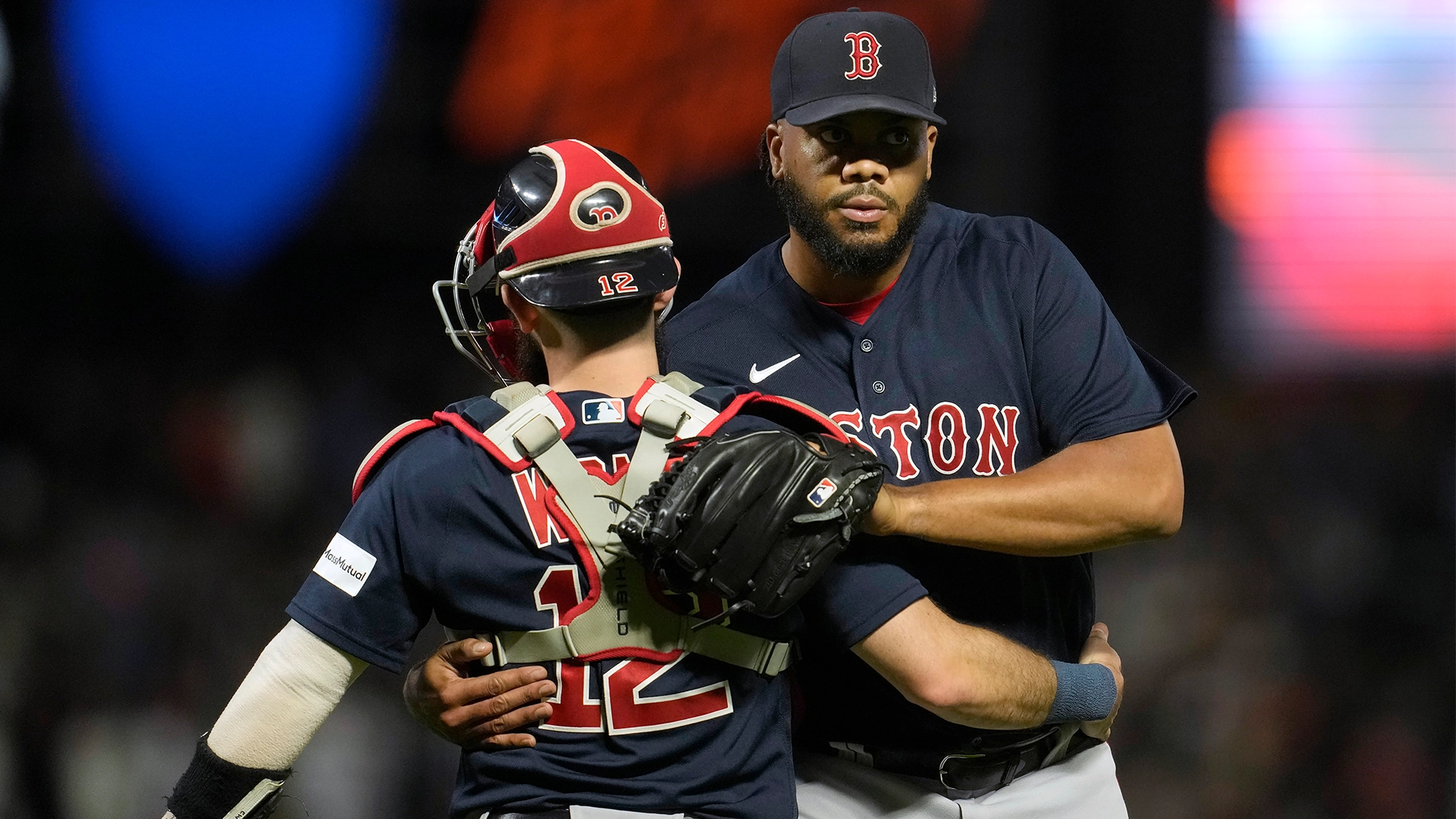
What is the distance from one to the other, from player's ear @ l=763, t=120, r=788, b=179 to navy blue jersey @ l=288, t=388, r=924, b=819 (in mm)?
860

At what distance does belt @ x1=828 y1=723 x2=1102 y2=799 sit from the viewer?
236 centimetres

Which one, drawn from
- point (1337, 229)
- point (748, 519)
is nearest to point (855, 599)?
point (748, 519)

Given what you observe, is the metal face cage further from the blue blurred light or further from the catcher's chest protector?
the blue blurred light

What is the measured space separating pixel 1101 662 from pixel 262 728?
1371mm

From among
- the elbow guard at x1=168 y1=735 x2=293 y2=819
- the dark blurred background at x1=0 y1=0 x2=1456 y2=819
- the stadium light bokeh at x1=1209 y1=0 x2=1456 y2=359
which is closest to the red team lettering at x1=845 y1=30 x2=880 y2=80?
the elbow guard at x1=168 y1=735 x2=293 y2=819

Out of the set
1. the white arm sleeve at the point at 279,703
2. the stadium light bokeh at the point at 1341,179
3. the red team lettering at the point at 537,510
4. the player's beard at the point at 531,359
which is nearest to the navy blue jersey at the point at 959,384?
the player's beard at the point at 531,359

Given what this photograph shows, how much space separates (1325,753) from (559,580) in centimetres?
536

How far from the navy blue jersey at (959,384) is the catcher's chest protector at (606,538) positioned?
1.61 feet

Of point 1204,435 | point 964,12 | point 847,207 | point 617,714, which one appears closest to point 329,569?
point 617,714

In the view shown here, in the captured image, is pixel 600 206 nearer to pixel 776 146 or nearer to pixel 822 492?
pixel 822 492

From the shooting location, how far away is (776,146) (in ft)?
8.70

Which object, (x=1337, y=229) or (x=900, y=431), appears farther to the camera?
(x=1337, y=229)

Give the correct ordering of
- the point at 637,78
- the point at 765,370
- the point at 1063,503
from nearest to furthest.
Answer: the point at 1063,503, the point at 765,370, the point at 637,78

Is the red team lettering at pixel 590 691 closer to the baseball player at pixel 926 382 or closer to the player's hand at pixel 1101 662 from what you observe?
the baseball player at pixel 926 382
